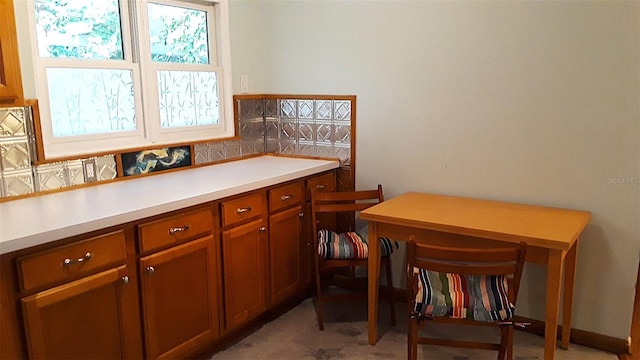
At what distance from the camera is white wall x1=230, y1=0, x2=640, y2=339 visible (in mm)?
2486

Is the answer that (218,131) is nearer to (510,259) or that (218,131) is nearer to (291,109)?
(291,109)

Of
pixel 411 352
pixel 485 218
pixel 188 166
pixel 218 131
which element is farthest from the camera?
pixel 218 131

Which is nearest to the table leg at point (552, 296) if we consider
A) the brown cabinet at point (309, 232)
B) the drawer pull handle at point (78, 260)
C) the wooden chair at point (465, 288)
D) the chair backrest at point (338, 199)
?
the wooden chair at point (465, 288)

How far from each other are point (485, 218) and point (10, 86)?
2154mm

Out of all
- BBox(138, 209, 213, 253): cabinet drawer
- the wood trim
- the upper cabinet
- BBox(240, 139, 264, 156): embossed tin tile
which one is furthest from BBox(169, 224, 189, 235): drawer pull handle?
the wood trim

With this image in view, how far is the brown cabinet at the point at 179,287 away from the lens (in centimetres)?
218

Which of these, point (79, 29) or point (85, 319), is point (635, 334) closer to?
point (85, 319)

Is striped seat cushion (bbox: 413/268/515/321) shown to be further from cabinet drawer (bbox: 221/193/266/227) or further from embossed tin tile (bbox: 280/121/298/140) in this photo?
embossed tin tile (bbox: 280/121/298/140)

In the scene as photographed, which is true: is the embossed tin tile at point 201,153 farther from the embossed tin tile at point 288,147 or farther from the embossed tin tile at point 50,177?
the embossed tin tile at point 50,177

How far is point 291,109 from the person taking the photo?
3.51 metres

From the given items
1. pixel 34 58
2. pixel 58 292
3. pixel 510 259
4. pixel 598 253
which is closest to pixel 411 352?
pixel 510 259

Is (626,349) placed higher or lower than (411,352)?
lower

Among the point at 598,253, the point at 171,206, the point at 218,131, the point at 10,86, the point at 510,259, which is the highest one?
the point at 10,86

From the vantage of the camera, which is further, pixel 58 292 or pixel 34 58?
pixel 34 58
